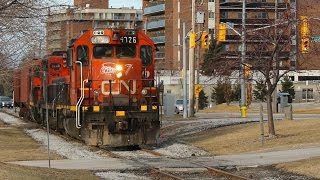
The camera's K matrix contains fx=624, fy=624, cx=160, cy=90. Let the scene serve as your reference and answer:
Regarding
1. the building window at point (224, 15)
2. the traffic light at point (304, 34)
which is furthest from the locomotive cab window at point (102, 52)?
the building window at point (224, 15)

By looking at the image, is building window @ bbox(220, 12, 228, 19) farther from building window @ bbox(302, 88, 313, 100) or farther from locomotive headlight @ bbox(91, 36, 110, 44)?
locomotive headlight @ bbox(91, 36, 110, 44)

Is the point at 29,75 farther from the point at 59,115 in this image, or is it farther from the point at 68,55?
the point at 68,55

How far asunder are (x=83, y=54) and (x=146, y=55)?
91.2 inches

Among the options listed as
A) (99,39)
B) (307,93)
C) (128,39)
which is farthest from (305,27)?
(307,93)

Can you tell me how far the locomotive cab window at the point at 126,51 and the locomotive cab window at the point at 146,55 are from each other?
0.31 m

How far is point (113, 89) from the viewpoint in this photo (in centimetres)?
2225

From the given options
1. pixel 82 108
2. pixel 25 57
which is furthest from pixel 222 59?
pixel 25 57

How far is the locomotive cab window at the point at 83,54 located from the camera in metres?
22.5

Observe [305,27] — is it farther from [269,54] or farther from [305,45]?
[269,54]

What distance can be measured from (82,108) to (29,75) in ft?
59.5

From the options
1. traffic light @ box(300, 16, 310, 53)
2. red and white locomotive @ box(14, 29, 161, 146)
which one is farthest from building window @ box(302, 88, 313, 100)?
red and white locomotive @ box(14, 29, 161, 146)

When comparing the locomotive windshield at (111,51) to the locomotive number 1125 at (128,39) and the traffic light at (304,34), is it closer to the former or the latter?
the locomotive number 1125 at (128,39)

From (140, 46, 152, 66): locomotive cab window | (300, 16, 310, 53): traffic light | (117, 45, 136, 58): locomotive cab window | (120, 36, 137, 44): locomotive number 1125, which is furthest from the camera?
(300, 16, 310, 53): traffic light

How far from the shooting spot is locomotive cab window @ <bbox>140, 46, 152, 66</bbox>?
75.2 feet
